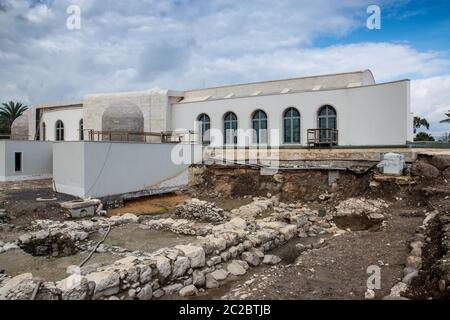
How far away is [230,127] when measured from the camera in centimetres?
2628

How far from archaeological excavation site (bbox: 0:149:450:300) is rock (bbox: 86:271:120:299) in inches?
0.8

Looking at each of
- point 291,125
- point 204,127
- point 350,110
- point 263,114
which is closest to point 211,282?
point 350,110

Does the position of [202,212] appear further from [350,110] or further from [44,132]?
[44,132]

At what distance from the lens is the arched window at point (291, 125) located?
23.6 meters

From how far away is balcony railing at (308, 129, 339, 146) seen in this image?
68.8 feet

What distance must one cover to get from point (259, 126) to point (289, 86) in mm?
4712

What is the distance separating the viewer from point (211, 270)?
7.85 m

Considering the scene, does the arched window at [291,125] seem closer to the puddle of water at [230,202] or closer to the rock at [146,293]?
the puddle of water at [230,202]

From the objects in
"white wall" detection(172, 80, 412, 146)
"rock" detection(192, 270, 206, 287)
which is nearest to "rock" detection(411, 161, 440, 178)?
"white wall" detection(172, 80, 412, 146)

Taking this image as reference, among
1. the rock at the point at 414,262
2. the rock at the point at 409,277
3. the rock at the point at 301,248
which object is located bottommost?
the rock at the point at 301,248

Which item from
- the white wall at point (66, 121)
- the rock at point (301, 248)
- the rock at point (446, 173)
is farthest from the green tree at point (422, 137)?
the white wall at point (66, 121)

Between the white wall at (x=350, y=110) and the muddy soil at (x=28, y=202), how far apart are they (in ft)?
44.7

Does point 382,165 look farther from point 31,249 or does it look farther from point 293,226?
point 31,249

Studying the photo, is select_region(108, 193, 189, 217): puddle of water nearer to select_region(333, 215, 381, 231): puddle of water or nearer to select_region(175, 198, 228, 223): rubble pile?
select_region(175, 198, 228, 223): rubble pile
